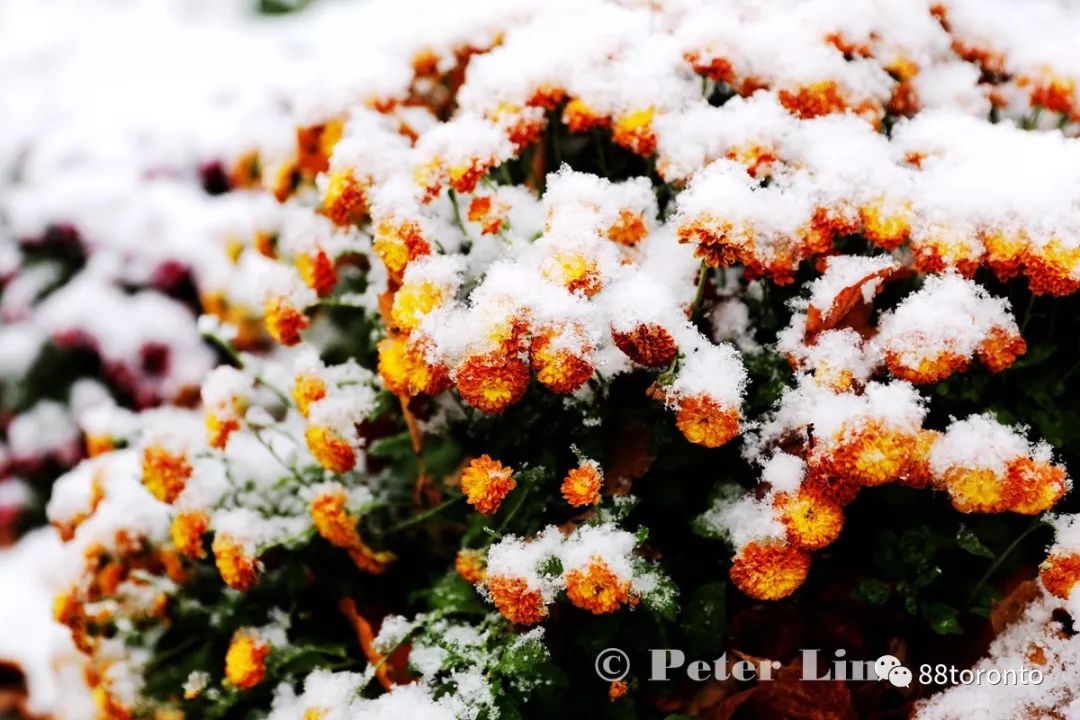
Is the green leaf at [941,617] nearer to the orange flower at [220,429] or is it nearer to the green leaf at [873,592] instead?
the green leaf at [873,592]

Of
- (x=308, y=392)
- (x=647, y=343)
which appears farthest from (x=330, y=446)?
(x=647, y=343)

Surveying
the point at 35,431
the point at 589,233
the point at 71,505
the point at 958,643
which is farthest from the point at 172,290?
the point at 958,643

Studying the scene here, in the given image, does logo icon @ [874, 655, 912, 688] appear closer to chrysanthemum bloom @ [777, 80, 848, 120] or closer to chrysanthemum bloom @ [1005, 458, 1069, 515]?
chrysanthemum bloom @ [1005, 458, 1069, 515]

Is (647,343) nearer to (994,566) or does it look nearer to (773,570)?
(773,570)

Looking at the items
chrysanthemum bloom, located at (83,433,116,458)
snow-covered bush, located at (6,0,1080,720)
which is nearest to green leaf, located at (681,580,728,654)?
snow-covered bush, located at (6,0,1080,720)

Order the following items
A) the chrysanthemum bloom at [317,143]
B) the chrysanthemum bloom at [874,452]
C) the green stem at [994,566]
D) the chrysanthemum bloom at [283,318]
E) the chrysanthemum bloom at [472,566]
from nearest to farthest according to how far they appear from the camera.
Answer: the chrysanthemum bloom at [874,452] → the green stem at [994,566] → the chrysanthemum bloom at [472,566] → the chrysanthemum bloom at [283,318] → the chrysanthemum bloom at [317,143]

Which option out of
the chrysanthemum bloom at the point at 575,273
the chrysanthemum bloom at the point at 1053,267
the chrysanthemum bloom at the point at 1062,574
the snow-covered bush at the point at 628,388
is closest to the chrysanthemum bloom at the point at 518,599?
the snow-covered bush at the point at 628,388
